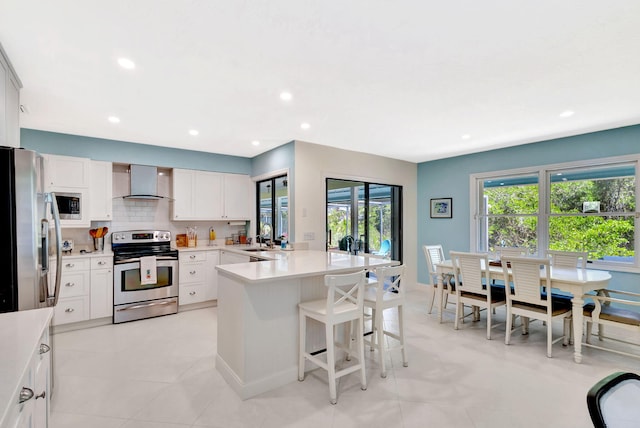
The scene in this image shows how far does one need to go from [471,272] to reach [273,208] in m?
3.08

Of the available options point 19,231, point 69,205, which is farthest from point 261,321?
point 69,205

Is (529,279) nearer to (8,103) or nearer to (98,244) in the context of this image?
(8,103)

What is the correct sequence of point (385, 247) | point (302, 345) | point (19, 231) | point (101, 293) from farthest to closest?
point (385, 247) → point (101, 293) → point (302, 345) → point (19, 231)

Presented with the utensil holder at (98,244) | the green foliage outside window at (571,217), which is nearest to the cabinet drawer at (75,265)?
the utensil holder at (98,244)

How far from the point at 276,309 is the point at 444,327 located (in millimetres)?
2369

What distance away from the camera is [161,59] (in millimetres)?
2225

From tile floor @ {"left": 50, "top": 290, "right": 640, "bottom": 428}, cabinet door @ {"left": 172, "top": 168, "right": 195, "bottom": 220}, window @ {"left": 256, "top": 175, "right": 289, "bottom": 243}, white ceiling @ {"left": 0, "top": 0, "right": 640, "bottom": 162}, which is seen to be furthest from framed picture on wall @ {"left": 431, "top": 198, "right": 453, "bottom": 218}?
cabinet door @ {"left": 172, "top": 168, "right": 195, "bottom": 220}

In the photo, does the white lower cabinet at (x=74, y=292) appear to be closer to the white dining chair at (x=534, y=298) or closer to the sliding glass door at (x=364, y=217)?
the sliding glass door at (x=364, y=217)

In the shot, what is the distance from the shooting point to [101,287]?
13.0ft

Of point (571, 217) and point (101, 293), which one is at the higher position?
point (571, 217)

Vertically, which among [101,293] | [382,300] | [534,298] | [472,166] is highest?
[472,166]

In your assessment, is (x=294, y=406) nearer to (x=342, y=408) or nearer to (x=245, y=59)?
(x=342, y=408)

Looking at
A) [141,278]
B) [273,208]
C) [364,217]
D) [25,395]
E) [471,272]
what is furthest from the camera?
[364,217]

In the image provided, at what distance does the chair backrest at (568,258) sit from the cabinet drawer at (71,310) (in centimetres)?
582
